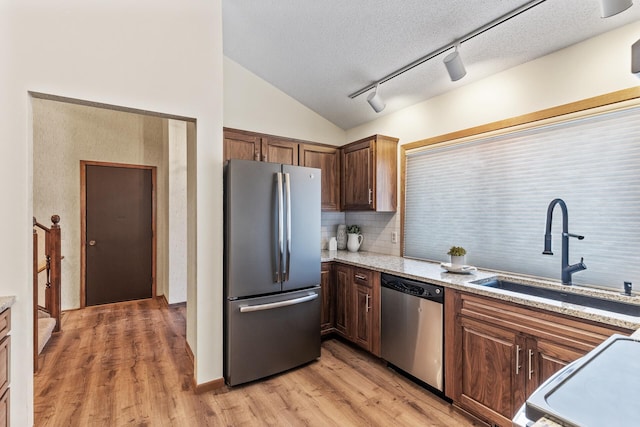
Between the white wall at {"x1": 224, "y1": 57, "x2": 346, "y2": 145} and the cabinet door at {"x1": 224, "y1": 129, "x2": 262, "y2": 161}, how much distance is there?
257mm

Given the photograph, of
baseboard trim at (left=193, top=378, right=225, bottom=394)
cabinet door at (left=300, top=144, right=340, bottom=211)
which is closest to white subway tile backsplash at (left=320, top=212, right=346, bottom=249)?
cabinet door at (left=300, top=144, right=340, bottom=211)

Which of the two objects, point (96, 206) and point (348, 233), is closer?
point (348, 233)

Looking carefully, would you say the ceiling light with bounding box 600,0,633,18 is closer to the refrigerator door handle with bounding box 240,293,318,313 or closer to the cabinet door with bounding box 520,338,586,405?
the cabinet door with bounding box 520,338,586,405

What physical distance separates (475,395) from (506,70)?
246 centimetres

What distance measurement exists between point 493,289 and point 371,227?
1926 millimetres

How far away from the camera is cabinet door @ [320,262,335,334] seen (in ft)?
10.8

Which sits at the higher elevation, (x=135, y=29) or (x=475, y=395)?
(x=135, y=29)

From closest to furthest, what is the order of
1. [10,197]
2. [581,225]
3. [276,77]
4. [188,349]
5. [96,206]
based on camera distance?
[10,197] → [581,225] → [188,349] → [276,77] → [96,206]

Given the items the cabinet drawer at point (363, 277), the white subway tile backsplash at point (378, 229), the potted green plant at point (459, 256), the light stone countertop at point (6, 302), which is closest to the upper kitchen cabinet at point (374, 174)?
the white subway tile backsplash at point (378, 229)

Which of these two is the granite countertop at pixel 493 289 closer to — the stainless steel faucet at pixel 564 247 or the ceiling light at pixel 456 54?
the stainless steel faucet at pixel 564 247

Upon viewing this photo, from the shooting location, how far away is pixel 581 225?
207 centimetres

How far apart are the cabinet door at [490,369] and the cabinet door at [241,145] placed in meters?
2.55

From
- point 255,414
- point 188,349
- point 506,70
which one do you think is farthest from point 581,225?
point 188,349

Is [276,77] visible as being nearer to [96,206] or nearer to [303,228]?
[303,228]
